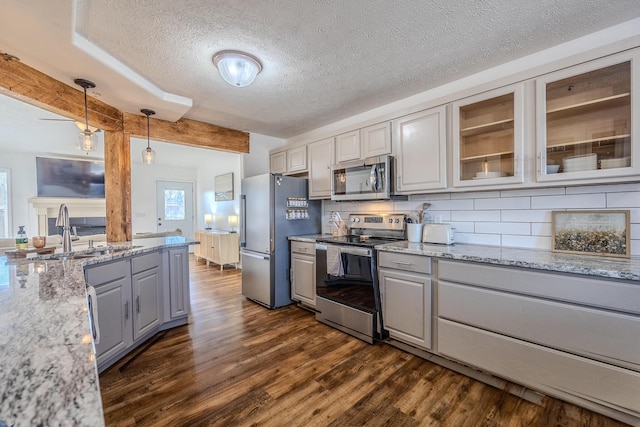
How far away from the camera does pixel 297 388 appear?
1.91 meters

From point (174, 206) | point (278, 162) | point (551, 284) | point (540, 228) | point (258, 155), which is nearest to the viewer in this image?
point (551, 284)

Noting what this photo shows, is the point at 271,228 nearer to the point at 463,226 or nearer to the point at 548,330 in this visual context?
the point at 463,226

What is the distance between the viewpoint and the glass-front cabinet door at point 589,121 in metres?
1.66

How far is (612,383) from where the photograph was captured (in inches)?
60.0

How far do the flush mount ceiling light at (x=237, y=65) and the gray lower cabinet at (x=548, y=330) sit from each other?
202cm

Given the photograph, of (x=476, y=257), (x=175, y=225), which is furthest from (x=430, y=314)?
(x=175, y=225)

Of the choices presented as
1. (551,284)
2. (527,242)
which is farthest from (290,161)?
(551,284)

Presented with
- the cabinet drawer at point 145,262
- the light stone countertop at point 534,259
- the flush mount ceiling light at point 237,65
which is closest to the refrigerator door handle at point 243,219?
the cabinet drawer at point 145,262

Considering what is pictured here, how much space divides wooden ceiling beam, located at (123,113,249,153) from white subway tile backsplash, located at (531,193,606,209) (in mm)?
3401

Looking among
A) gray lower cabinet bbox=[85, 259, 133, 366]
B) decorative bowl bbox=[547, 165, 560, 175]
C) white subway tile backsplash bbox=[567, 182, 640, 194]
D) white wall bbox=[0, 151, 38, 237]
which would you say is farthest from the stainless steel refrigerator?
white wall bbox=[0, 151, 38, 237]

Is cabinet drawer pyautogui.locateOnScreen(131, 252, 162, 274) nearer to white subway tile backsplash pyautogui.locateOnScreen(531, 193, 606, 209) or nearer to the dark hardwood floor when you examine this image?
the dark hardwood floor

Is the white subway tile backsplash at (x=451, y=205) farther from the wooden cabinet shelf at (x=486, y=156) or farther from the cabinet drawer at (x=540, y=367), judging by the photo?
the cabinet drawer at (x=540, y=367)

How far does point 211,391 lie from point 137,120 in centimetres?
278

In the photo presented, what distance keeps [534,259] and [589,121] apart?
98 centimetres
